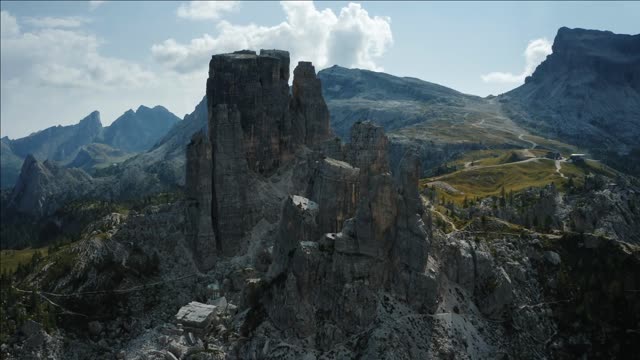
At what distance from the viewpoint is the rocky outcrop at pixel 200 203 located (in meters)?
117

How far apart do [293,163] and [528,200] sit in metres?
67.8

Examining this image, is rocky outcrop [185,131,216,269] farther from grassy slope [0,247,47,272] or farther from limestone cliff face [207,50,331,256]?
grassy slope [0,247,47,272]

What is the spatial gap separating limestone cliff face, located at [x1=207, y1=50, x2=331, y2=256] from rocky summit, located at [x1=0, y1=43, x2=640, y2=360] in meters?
0.34

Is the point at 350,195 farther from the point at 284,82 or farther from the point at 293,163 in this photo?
the point at 284,82

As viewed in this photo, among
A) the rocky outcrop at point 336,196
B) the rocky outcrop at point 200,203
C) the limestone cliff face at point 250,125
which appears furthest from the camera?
the limestone cliff face at point 250,125

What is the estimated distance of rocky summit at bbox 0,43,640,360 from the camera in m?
86.2

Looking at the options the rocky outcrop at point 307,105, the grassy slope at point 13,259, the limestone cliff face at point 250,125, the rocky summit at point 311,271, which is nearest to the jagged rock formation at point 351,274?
the rocky summit at point 311,271

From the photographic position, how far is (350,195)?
316ft

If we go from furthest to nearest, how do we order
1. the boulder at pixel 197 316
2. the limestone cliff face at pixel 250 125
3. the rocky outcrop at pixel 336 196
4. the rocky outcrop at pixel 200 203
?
the limestone cliff face at pixel 250 125
the rocky outcrop at pixel 200 203
the rocky outcrop at pixel 336 196
the boulder at pixel 197 316

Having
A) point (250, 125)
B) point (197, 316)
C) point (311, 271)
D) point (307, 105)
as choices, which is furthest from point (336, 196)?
point (307, 105)

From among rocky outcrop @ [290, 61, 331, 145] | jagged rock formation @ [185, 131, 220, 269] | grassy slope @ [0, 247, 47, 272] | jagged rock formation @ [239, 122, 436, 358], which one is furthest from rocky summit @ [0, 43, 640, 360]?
grassy slope @ [0, 247, 47, 272]

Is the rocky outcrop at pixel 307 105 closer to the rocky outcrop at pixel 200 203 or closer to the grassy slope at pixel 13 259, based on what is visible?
the rocky outcrop at pixel 200 203

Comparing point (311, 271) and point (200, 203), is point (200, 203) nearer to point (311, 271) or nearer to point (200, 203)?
point (200, 203)

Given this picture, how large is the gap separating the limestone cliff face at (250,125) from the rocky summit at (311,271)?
34cm
